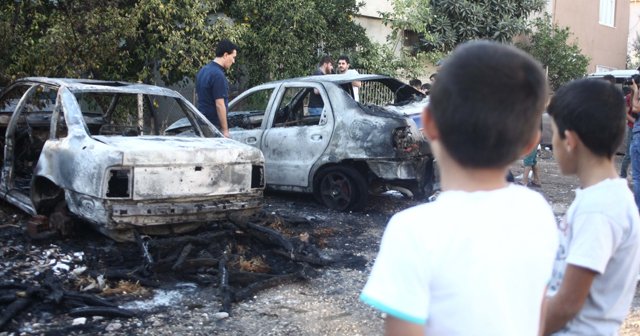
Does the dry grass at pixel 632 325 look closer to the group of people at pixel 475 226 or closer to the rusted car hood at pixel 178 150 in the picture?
the group of people at pixel 475 226

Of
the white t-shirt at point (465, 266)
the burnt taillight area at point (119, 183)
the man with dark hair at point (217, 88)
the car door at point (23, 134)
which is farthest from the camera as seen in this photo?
the man with dark hair at point (217, 88)

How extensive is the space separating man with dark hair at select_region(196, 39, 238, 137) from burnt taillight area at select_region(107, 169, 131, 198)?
90.6 inches

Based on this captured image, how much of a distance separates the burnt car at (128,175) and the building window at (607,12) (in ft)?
75.4

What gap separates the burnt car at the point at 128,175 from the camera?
17.5 ft

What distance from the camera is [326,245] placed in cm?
656

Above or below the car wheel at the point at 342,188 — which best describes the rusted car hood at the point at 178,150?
above

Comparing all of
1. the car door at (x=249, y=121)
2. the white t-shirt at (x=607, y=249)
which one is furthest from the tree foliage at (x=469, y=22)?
the white t-shirt at (x=607, y=249)

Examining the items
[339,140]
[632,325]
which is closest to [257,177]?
[339,140]

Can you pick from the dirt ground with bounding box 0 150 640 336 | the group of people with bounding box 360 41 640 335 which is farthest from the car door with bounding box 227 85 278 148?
the group of people with bounding box 360 41 640 335

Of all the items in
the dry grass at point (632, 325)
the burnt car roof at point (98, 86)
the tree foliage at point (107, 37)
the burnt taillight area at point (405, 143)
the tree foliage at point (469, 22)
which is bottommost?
the dry grass at point (632, 325)

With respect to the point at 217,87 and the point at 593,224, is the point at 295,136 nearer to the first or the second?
the point at 217,87

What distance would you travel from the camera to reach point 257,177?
6.13m

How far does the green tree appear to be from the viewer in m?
20.2

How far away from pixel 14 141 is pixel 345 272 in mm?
3692
